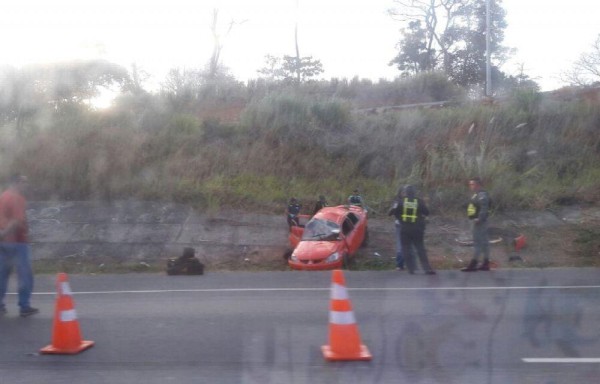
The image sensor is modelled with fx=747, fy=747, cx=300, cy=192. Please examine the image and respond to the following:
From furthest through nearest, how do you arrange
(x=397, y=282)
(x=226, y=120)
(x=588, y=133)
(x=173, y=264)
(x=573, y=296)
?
(x=226, y=120), (x=588, y=133), (x=173, y=264), (x=397, y=282), (x=573, y=296)

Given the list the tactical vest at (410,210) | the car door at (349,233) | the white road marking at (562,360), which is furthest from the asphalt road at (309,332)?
the car door at (349,233)

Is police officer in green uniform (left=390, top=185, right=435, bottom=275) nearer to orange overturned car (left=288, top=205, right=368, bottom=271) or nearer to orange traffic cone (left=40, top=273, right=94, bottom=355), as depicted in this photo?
orange overturned car (left=288, top=205, right=368, bottom=271)

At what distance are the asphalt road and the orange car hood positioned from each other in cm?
228

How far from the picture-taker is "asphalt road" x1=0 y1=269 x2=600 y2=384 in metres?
7.44

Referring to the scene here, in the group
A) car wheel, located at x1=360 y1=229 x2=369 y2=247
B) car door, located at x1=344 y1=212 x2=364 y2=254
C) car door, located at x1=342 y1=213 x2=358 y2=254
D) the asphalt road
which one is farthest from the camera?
car wheel, located at x1=360 y1=229 x2=369 y2=247

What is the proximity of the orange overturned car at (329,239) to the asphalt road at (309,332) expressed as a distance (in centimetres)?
229

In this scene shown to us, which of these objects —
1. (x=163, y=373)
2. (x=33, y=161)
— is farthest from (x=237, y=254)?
(x=163, y=373)

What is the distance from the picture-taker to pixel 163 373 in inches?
295

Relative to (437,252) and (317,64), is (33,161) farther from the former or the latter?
(317,64)

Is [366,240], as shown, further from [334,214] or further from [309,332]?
[309,332]

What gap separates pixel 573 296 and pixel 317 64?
3630 centimetres

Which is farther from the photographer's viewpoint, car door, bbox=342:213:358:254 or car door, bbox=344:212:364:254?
car door, bbox=344:212:364:254

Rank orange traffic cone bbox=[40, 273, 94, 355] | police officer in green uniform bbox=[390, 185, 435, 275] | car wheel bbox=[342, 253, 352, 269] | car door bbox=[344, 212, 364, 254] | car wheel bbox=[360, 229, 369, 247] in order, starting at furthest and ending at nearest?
car wheel bbox=[360, 229, 369, 247]
car door bbox=[344, 212, 364, 254]
car wheel bbox=[342, 253, 352, 269]
police officer in green uniform bbox=[390, 185, 435, 275]
orange traffic cone bbox=[40, 273, 94, 355]

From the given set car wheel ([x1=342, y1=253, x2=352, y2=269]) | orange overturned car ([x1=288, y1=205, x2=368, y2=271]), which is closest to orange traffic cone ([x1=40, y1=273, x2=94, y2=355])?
orange overturned car ([x1=288, y1=205, x2=368, y2=271])
